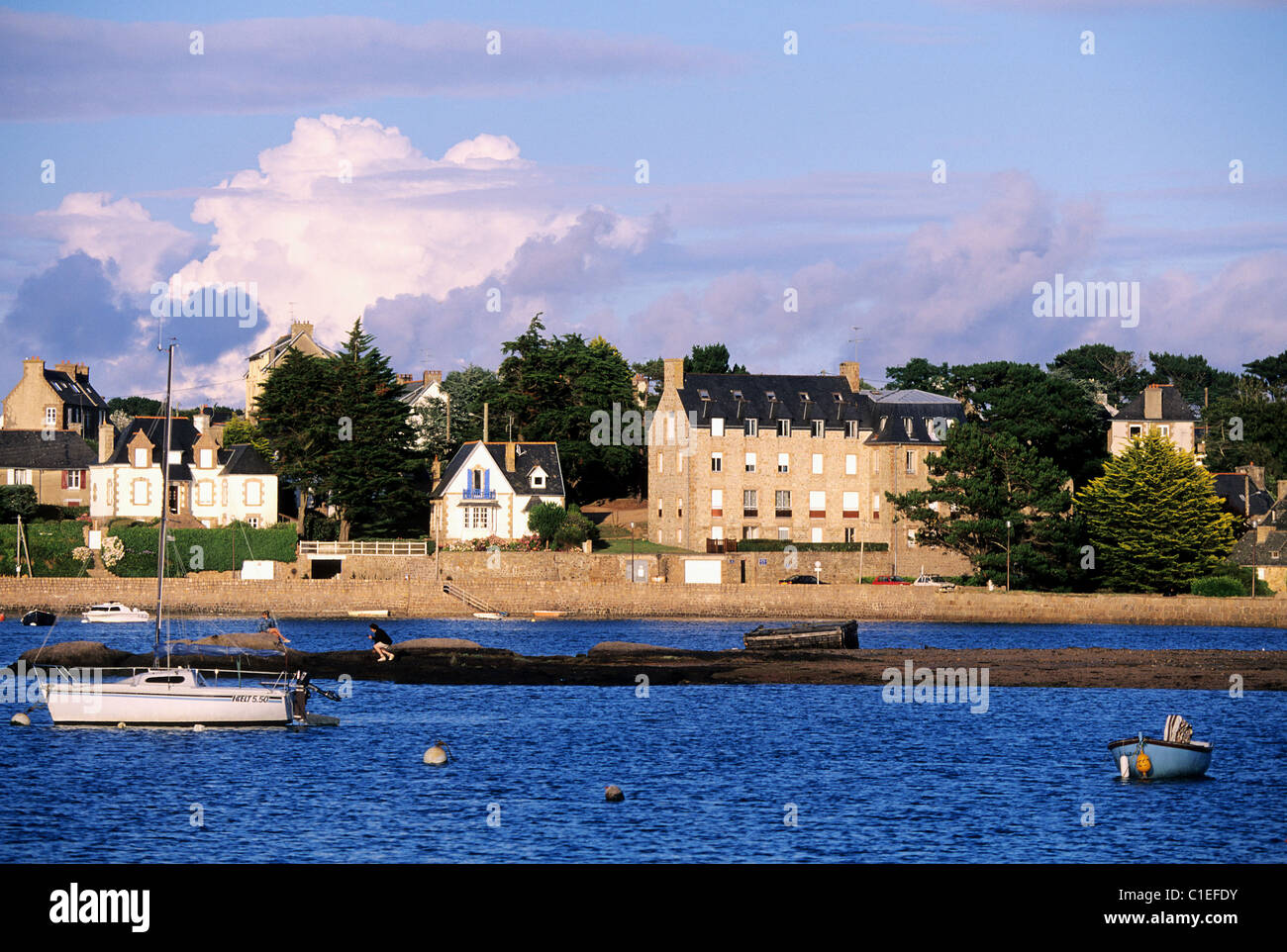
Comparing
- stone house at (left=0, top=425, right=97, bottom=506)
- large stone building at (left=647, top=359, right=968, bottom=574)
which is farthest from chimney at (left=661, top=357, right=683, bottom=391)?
stone house at (left=0, top=425, right=97, bottom=506)

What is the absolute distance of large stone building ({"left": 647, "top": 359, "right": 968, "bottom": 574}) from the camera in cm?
10731

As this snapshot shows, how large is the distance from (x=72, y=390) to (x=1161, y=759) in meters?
112

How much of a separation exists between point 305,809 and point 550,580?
58529mm

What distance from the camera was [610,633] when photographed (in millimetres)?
84625

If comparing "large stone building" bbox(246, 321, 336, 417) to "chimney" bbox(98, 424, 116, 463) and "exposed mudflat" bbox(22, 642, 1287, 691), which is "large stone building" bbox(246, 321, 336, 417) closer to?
"chimney" bbox(98, 424, 116, 463)

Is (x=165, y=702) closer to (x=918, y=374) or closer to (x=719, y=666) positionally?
(x=719, y=666)

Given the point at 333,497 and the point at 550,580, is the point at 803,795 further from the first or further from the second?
the point at 333,497

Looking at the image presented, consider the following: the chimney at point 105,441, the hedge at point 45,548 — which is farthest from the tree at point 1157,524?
the chimney at point 105,441

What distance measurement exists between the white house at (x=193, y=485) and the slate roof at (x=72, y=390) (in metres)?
23.6

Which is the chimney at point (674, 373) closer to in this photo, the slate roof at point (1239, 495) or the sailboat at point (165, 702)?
the slate roof at point (1239, 495)

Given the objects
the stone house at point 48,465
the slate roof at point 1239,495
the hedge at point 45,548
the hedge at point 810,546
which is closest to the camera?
the hedge at point 45,548

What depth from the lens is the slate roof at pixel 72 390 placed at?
12662 centimetres

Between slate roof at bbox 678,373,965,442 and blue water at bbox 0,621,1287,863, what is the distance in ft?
168

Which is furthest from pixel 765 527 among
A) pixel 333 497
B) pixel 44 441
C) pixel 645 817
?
pixel 645 817
